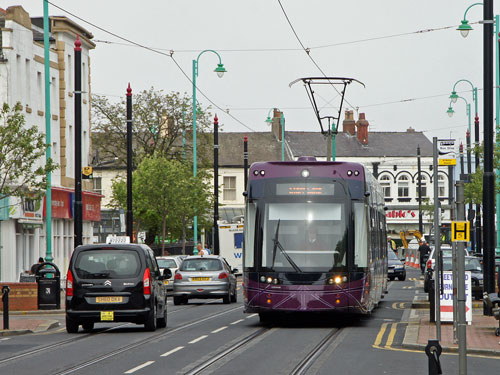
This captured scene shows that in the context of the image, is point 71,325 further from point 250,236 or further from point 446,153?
point 446,153

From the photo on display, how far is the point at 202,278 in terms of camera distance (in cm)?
3503

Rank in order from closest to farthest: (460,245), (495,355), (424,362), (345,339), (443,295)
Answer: (460,245) → (424,362) → (495,355) → (345,339) → (443,295)

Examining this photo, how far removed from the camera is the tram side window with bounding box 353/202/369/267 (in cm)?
2291

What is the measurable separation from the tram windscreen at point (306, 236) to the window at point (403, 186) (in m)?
79.9

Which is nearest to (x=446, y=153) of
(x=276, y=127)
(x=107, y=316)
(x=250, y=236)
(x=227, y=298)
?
(x=250, y=236)

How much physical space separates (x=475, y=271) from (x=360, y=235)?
13235 millimetres

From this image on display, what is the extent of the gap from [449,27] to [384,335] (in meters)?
16.6

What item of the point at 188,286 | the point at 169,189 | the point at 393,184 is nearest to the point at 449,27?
the point at 188,286

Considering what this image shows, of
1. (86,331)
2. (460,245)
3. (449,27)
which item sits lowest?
(86,331)

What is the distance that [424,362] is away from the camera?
52.2 ft

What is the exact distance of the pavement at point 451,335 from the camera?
58.2 feet

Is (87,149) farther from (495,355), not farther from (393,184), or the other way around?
(393,184)

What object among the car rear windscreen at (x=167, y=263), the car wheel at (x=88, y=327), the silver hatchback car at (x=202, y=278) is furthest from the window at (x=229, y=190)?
the car wheel at (x=88, y=327)

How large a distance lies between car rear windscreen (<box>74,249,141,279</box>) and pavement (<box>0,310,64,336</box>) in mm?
2261
